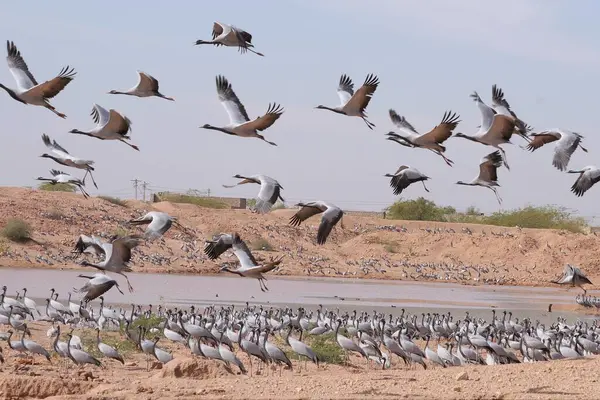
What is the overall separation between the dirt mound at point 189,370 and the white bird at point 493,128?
15.8ft

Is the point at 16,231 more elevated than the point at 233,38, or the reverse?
the point at 233,38

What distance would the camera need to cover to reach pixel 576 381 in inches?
503

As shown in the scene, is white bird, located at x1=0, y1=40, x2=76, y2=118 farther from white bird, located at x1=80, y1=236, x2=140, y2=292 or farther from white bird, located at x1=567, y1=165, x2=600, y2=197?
white bird, located at x1=567, y1=165, x2=600, y2=197

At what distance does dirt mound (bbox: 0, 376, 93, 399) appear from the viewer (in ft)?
41.4

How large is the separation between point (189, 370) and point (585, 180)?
22.2 ft

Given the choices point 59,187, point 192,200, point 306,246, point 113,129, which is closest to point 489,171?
point 113,129

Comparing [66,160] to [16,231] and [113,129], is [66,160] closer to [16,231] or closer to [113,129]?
[113,129]

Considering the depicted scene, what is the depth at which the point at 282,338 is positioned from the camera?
69.6 feet

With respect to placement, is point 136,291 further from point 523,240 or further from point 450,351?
point 523,240

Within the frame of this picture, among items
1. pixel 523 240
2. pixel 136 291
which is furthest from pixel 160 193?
pixel 136 291

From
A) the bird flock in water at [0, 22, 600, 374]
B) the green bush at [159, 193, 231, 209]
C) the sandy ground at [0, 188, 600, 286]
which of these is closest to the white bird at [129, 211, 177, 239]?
the bird flock in water at [0, 22, 600, 374]

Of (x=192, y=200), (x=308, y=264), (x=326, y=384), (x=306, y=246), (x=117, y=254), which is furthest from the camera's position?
(x=192, y=200)

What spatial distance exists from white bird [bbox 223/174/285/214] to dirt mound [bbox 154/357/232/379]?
2126 millimetres

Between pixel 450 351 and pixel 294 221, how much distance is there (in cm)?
531
